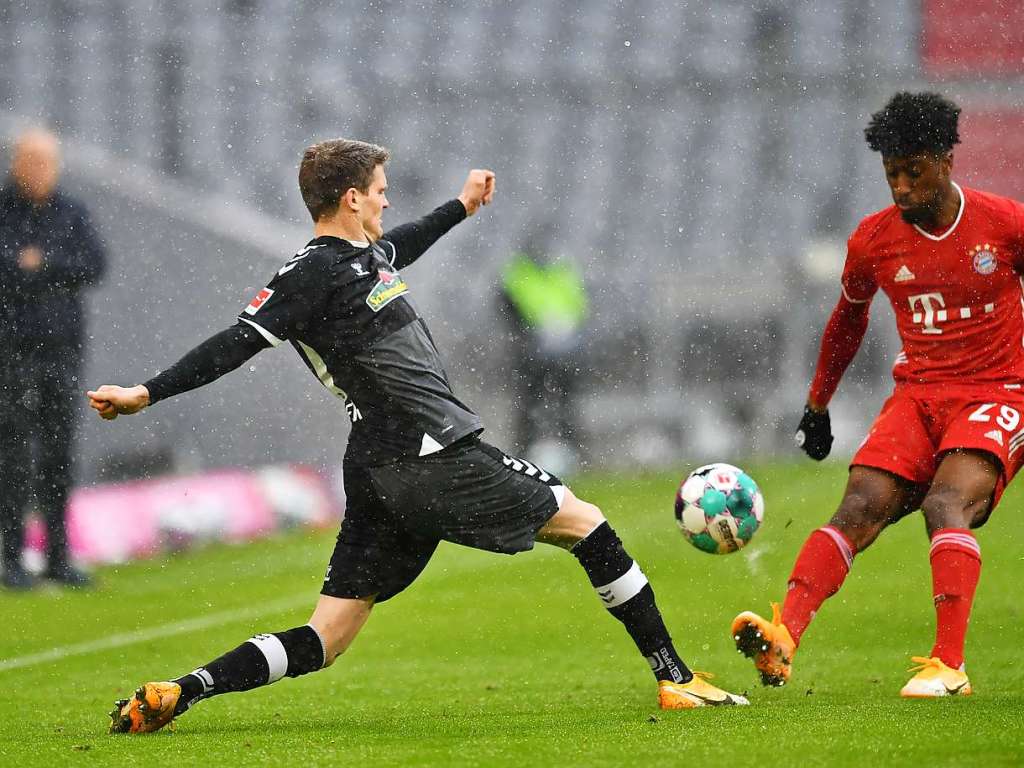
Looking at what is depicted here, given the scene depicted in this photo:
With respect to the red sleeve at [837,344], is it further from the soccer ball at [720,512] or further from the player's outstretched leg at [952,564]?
the player's outstretched leg at [952,564]

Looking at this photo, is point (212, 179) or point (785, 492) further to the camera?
point (212, 179)

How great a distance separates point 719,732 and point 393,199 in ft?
52.1

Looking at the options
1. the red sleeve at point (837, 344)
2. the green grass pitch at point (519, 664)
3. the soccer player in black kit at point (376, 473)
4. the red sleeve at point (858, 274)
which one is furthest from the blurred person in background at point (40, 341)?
the red sleeve at point (858, 274)

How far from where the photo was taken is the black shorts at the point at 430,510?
15.0 feet

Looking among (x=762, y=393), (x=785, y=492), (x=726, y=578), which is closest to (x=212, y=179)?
(x=762, y=393)

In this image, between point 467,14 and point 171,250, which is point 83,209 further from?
point 467,14

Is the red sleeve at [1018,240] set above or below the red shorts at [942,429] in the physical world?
above

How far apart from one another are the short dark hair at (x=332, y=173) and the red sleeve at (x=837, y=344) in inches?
69.8

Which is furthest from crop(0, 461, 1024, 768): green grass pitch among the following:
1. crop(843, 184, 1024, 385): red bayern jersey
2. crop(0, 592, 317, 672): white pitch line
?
crop(843, 184, 1024, 385): red bayern jersey

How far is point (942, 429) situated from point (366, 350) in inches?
76.8

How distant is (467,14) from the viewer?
2338 cm

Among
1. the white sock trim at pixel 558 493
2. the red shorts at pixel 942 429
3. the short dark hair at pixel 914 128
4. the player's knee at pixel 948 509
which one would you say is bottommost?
the player's knee at pixel 948 509

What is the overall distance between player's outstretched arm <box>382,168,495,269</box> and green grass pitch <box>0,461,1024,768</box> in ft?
4.88

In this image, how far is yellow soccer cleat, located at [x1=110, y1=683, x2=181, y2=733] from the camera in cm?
446
